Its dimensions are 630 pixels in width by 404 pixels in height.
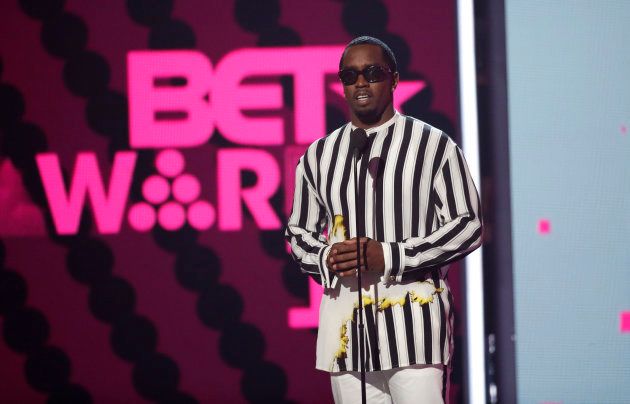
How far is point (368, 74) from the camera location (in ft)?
7.39

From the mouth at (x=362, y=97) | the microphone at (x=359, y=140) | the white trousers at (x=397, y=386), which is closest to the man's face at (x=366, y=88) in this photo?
the mouth at (x=362, y=97)

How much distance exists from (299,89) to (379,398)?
7.97 ft

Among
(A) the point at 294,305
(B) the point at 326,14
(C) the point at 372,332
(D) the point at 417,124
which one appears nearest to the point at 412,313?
(C) the point at 372,332

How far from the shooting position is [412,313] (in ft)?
7.06

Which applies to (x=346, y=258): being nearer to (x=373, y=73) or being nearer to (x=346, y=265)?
(x=346, y=265)

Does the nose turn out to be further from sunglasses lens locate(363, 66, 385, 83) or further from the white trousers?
the white trousers

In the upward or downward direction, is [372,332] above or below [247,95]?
below

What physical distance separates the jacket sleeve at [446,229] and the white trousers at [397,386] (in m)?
0.25

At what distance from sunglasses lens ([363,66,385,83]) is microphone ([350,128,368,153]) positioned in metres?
0.16

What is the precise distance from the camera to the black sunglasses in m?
2.25

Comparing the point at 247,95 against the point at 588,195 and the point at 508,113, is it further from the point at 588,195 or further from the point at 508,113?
the point at 588,195

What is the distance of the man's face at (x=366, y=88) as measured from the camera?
2258 mm

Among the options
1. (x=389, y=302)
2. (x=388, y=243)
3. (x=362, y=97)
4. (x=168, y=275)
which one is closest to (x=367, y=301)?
(x=389, y=302)

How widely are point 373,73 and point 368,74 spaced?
1cm
